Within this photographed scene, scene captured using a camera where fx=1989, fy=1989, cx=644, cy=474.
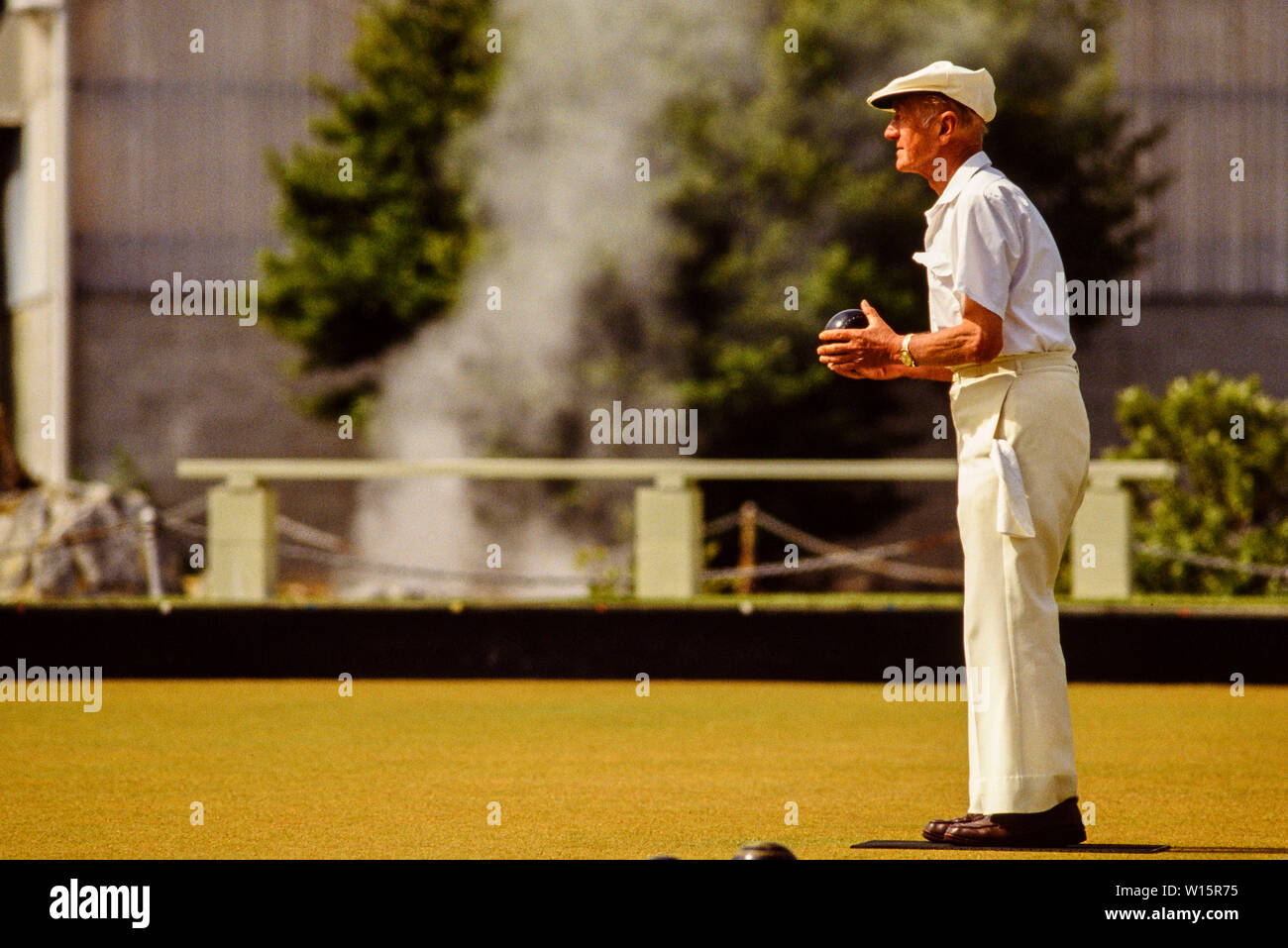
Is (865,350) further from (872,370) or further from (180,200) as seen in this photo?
(180,200)

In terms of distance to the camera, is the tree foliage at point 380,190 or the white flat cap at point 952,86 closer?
the white flat cap at point 952,86

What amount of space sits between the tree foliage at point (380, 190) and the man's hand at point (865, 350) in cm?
1663

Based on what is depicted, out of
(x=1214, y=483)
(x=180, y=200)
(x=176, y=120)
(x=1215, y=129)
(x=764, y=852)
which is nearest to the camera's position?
(x=764, y=852)

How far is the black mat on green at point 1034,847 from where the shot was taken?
4.92 metres

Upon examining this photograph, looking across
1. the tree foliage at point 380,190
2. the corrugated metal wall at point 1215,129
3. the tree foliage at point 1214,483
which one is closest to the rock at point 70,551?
the tree foliage at point 380,190

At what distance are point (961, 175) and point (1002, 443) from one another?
69cm

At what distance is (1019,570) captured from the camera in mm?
4938

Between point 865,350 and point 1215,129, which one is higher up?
point 1215,129

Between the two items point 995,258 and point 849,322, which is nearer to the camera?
point 995,258

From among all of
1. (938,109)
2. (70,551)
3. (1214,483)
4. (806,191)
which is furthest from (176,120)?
(938,109)

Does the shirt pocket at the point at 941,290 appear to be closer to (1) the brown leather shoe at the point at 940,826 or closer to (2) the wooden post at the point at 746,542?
(1) the brown leather shoe at the point at 940,826
